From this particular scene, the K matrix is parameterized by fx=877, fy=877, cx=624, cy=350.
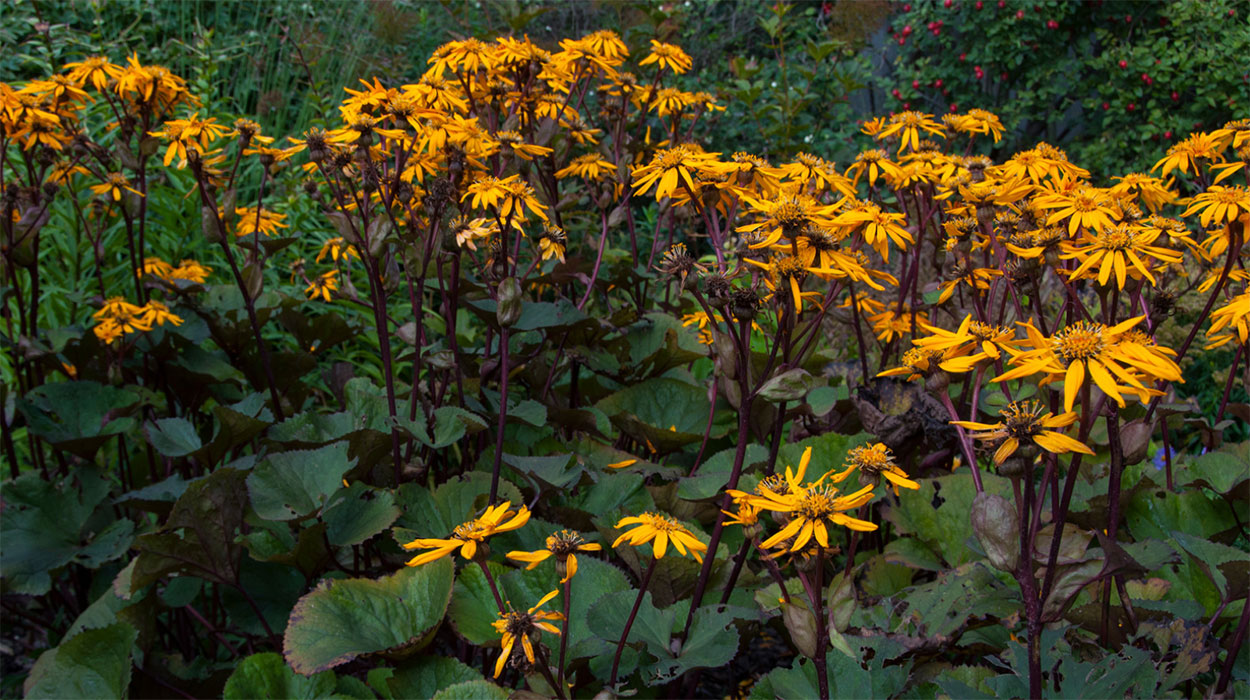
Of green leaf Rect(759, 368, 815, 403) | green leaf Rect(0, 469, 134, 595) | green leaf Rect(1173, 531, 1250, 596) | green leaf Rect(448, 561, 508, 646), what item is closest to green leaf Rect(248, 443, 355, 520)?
green leaf Rect(448, 561, 508, 646)

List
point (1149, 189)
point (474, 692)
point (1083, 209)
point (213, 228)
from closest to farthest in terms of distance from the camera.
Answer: point (474, 692) < point (1083, 209) < point (1149, 189) < point (213, 228)

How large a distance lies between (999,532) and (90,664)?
1.40 m

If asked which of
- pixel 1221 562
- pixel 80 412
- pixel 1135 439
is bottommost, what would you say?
pixel 80 412

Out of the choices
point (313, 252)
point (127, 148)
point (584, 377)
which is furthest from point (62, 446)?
point (313, 252)

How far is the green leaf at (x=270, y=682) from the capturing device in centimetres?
135

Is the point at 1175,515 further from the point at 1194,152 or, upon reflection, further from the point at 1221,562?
the point at 1194,152

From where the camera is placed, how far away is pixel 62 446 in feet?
5.88

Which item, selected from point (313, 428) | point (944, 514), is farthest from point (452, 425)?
point (944, 514)

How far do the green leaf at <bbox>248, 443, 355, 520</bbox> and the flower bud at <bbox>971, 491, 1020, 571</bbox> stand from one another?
1.02 m

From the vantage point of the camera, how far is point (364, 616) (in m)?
1.36

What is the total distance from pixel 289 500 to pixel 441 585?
36 centimetres

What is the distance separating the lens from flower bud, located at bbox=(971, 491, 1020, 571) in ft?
3.08

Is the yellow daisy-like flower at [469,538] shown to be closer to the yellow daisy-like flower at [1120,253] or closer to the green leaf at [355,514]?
the green leaf at [355,514]

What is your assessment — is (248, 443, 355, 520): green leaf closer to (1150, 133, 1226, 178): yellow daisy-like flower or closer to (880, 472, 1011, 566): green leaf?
(880, 472, 1011, 566): green leaf
